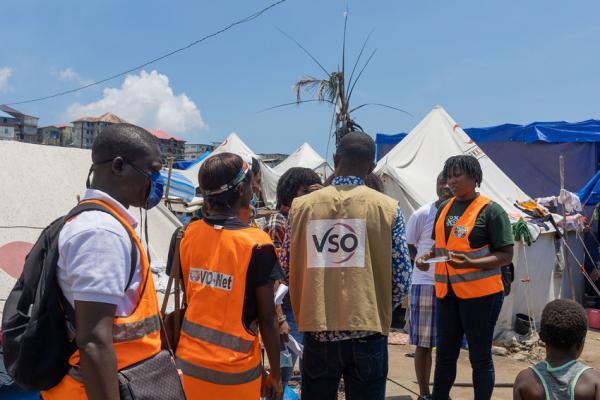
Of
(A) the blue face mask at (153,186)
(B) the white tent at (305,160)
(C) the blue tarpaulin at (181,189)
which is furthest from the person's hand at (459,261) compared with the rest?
(B) the white tent at (305,160)

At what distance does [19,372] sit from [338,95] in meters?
8.51

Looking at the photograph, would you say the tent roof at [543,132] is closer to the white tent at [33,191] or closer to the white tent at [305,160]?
the white tent at [33,191]

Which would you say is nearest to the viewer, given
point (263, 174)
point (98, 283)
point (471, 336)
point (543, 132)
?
point (98, 283)

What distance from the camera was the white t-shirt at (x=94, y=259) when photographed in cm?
158

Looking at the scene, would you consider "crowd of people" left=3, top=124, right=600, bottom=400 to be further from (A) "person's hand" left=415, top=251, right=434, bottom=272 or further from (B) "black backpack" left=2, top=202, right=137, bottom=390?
(A) "person's hand" left=415, top=251, right=434, bottom=272

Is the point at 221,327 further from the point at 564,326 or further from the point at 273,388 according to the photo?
the point at 564,326

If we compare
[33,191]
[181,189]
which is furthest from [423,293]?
[181,189]

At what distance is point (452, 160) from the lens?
4.25 metres

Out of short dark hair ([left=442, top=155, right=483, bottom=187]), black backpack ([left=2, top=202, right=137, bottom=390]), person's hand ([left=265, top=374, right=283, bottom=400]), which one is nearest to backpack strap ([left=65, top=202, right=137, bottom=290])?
black backpack ([left=2, top=202, right=137, bottom=390])

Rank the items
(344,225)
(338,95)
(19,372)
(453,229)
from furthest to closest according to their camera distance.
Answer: (338,95), (453,229), (344,225), (19,372)

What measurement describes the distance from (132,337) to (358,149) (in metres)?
1.67

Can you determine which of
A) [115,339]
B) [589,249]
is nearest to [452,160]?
[115,339]

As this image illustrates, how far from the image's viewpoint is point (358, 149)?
3018 millimetres

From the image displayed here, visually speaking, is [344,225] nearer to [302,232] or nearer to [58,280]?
[302,232]
